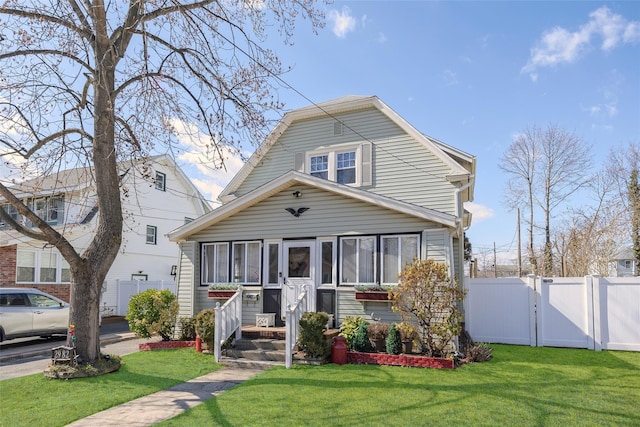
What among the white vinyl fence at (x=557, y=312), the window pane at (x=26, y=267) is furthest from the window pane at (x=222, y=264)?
the window pane at (x=26, y=267)

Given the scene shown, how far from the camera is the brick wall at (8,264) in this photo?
55.2 ft

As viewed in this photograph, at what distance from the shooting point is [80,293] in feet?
27.1

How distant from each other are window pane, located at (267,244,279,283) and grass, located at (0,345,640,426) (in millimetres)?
3121

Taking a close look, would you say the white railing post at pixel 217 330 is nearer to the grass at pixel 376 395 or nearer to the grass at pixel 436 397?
the grass at pixel 376 395

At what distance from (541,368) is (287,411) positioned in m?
5.53

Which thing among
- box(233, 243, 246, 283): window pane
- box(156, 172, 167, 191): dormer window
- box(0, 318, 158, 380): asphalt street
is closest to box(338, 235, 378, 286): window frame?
box(233, 243, 246, 283): window pane

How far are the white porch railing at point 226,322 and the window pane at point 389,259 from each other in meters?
3.71

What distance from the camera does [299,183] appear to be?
11.5 metres

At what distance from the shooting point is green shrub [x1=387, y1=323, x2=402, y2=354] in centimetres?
902

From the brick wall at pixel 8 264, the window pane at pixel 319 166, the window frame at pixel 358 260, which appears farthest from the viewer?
the brick wall at pixel 8 264

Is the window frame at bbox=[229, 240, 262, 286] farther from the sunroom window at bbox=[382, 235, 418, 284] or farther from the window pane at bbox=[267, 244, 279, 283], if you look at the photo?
the sunroom window at bbox=[382, 235, 418, 284]

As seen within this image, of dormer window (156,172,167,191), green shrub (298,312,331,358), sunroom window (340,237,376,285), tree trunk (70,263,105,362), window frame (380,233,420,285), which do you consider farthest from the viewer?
dormer window (156,172,167,191)

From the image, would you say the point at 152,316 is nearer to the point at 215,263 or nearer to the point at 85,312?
the point at 215,263

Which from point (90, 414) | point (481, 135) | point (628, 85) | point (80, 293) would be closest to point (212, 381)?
point (90, 414)
